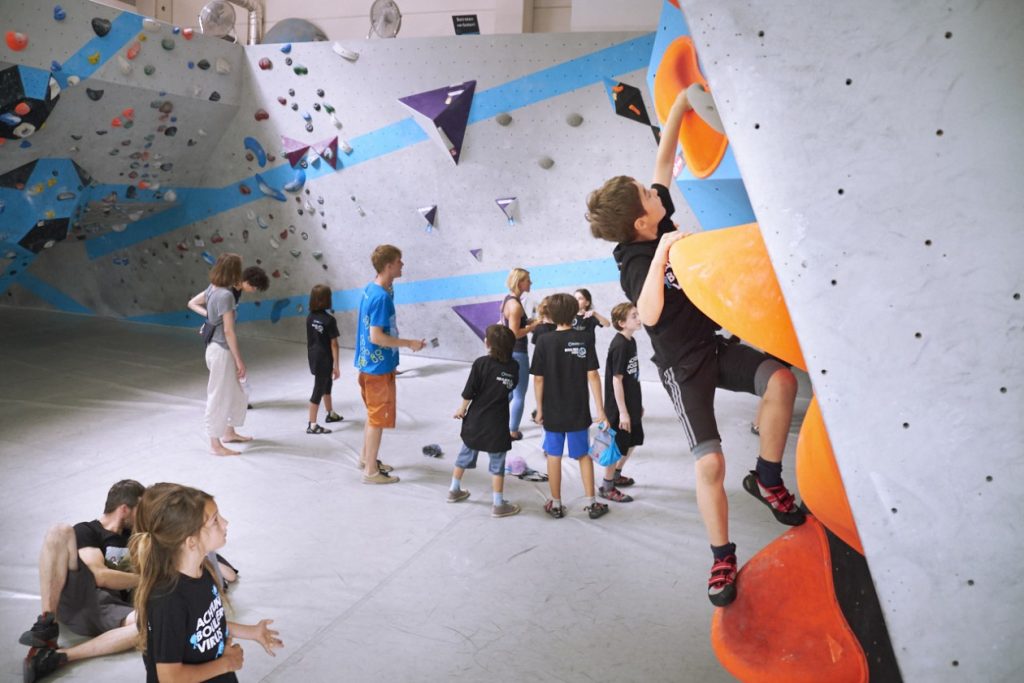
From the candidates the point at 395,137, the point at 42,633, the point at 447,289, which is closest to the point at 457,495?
the point at 42,633

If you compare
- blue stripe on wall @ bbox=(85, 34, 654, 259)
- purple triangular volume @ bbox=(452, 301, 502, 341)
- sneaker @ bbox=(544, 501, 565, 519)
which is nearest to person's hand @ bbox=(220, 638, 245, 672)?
sneaker @ bbox=(544, 501, 565, 519)

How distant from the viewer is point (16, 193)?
7188 mm

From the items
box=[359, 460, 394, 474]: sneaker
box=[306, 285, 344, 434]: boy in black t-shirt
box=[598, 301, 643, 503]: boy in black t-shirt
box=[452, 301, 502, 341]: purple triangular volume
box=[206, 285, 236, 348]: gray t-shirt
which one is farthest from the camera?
box=[452, 301, 502, 341]: purple triangular volume

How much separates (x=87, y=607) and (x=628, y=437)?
9.63 feet

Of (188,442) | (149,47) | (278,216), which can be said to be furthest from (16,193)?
(188,442)

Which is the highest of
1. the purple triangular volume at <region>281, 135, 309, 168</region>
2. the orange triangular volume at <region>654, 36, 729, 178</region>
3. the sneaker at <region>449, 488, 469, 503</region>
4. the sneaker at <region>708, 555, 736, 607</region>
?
the purple triangular volume at <region>281, 135, 309, 168</region>

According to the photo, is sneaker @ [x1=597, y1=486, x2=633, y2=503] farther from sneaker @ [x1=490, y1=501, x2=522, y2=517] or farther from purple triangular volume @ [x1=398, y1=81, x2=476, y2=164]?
purple triangular volume @ [x1=398, y1=81, x2=476, y2=164]

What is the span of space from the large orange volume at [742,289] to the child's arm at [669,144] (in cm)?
59

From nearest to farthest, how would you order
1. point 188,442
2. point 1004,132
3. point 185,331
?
point 1004,132
point 188,442
point 185,331

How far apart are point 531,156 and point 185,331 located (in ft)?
17.1

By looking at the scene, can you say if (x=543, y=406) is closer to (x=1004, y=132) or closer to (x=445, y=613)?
(x=445, y=613)

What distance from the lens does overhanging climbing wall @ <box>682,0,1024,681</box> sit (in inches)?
61.3

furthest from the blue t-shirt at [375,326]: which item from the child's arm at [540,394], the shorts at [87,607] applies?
the shorts at [87,607]

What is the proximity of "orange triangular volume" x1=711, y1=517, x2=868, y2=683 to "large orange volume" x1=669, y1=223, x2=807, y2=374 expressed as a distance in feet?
2.30
